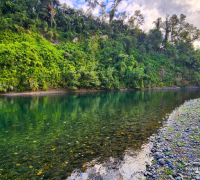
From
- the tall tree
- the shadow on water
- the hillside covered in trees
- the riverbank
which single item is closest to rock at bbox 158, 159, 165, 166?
the riverbank

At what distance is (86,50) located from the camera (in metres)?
56.3

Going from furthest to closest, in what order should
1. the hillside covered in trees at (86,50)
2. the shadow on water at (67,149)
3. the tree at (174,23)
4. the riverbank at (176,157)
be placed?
the tree at (174,23)
the hillside covered in trees at (86,50)
the shadow on water at (67,149)
the riverbank at (176,157)

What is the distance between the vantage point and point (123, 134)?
8102mm

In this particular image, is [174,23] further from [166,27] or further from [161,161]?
[161,161]

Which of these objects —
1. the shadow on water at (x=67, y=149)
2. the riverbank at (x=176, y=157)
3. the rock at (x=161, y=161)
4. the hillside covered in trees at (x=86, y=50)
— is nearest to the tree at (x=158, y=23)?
the hillside covered in trees at (x=86, y=50)

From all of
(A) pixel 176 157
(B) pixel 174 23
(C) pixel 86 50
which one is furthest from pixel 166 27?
(A) pixel 176 157

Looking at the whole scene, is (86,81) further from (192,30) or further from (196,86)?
(192,30)

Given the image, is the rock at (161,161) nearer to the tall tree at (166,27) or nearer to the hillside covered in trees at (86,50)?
the hillside covered in trees at (86,50)

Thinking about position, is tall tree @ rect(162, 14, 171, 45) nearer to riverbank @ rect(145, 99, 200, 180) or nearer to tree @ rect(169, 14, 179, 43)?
tree @ rect(169, 14, 179, 43)

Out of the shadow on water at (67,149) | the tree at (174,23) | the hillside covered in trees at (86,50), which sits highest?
the tree at (174,23)

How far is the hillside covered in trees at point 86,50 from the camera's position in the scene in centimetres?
3681

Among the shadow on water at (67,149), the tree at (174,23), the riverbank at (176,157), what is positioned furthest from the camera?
the tree at (174,23)

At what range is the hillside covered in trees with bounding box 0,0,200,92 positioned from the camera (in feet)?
121

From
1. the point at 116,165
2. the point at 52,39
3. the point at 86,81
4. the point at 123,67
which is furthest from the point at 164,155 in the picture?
the point at 52,39
